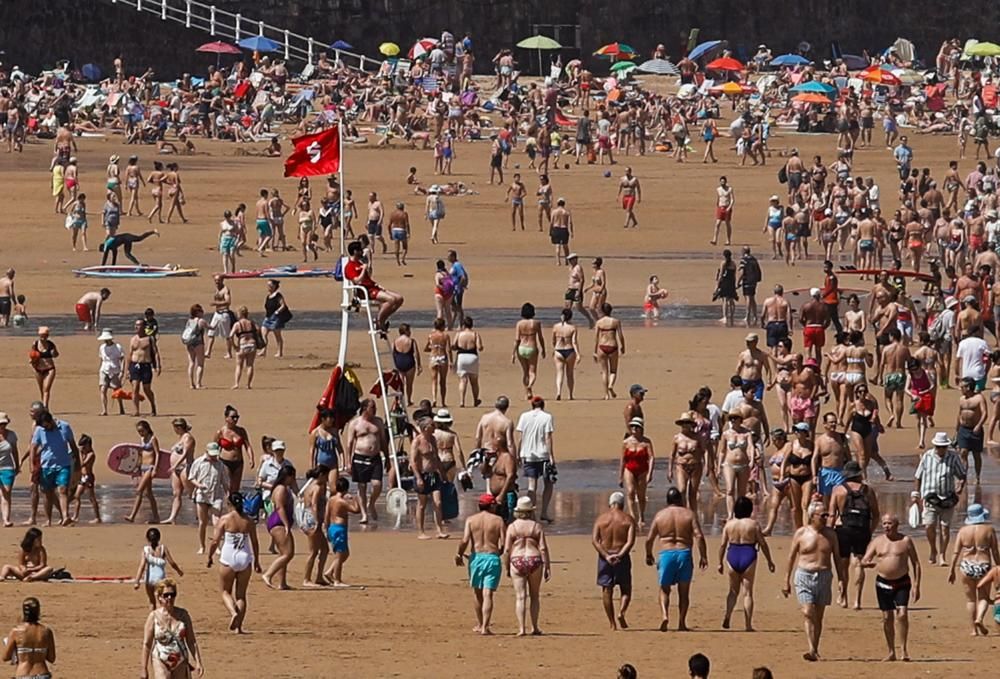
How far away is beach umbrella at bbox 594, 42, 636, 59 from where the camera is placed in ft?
213

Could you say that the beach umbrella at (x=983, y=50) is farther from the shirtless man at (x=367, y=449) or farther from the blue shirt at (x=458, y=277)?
the shirtless man at (x=367, y=449)

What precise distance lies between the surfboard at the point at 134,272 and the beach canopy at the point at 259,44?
23592 mm

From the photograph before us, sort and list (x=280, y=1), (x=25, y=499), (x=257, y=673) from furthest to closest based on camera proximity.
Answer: (x=280, y=1), (x=25, y=499), (x=257, y=673)

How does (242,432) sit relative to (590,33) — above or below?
below

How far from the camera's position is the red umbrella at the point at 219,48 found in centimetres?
6162

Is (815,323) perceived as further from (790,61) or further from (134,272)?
(790,61)

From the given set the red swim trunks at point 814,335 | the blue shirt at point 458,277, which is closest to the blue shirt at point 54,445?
the red swim trunks at point 814,335

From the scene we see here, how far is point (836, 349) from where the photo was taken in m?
26.2

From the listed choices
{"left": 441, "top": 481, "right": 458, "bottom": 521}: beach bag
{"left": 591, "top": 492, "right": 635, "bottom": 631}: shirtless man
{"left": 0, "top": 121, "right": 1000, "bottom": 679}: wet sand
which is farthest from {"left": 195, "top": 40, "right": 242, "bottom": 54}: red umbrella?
{"left": 591, "top": 492, "right": 635, "bottom": 631}: shirtless man

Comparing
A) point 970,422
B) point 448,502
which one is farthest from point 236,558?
point 970,422

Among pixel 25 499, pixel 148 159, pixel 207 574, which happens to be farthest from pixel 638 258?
pixel 207 574

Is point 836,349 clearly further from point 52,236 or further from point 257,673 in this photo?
point 52,236

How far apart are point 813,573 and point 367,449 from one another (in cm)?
605

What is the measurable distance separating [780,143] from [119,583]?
39319 mm
